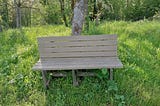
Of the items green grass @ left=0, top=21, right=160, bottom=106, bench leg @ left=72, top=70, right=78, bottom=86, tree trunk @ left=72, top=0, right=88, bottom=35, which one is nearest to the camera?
green grass @ left=0, top=21, right=160, bottom=106

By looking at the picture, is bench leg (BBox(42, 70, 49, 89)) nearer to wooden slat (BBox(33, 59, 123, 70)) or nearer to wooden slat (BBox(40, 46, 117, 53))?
wooden slat (BBox(33, 59, 123, 70))

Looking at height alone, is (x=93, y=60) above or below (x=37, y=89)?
above

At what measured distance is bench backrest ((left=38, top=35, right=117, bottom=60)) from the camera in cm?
505

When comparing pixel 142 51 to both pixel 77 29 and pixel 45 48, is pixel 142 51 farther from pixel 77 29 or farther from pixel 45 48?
pixel 45 48

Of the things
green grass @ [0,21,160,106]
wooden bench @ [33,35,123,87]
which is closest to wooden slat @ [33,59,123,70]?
wooden bench @ [33,35,123,87]

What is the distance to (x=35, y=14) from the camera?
19516 mm

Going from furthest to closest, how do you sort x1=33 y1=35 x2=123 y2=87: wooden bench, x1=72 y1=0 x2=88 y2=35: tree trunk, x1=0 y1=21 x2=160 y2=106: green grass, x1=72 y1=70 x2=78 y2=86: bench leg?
x1=72 y1=0 x2=88 y2=35: tree trunk < x1=33 y1=35 x2=123 y2=87: wooden bench < x1=72 y1=70 x2=78 y2=86: bench leg < x1=0 y1=21 x2=160 y2=106: green grass

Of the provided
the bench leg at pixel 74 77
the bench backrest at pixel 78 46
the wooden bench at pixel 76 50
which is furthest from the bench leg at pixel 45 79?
the bench leg at pixel 74 77

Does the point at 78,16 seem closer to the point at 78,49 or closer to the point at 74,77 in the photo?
the point at 78,49

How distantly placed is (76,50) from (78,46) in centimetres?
8

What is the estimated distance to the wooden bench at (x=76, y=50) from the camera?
4987 mm

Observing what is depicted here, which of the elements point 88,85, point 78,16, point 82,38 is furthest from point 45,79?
point 78,16

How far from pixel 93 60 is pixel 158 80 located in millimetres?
1225

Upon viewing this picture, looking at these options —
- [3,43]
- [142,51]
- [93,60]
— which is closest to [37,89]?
[93,60]
